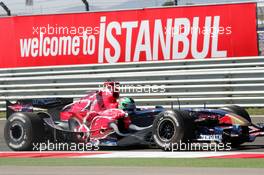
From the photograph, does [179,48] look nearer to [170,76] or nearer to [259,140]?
[170,76]

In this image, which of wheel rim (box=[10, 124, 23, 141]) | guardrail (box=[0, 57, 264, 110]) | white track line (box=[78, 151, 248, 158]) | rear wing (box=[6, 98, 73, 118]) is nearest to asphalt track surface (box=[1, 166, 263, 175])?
white track line (box=[78, 151, 248, 158])

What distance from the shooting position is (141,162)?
33.9 feet

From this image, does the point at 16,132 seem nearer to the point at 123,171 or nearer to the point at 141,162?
the point at 141,162

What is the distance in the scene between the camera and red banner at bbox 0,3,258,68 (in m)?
20.2

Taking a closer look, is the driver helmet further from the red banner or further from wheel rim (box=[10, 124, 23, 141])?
the red banner

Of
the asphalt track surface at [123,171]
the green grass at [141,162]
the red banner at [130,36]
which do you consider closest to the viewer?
the asphalt track surface at [123,171]

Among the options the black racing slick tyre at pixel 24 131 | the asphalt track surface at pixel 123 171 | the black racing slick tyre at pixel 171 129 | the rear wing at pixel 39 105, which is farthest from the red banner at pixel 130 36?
the asphalt track surface at pixel 123 171

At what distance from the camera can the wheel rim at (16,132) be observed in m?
13.0

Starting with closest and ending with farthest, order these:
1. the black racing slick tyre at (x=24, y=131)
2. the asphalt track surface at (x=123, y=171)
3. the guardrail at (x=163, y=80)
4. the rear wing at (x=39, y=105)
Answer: the asphalt track surface at (x=123, y=171), the black racing slick tyre at (x=24, y=131), the rear wing at (x=39, y=105), the guardrail at (x=163, y=80)

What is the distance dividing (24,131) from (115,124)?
1.74m

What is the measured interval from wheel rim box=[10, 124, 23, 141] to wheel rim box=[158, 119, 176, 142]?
2.77 metres

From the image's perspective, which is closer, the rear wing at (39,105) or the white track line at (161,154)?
the white track line at (161,154)

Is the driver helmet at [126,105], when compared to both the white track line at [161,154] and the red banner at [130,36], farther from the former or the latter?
the red banner at [130,36]

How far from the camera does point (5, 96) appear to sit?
22.7 m
